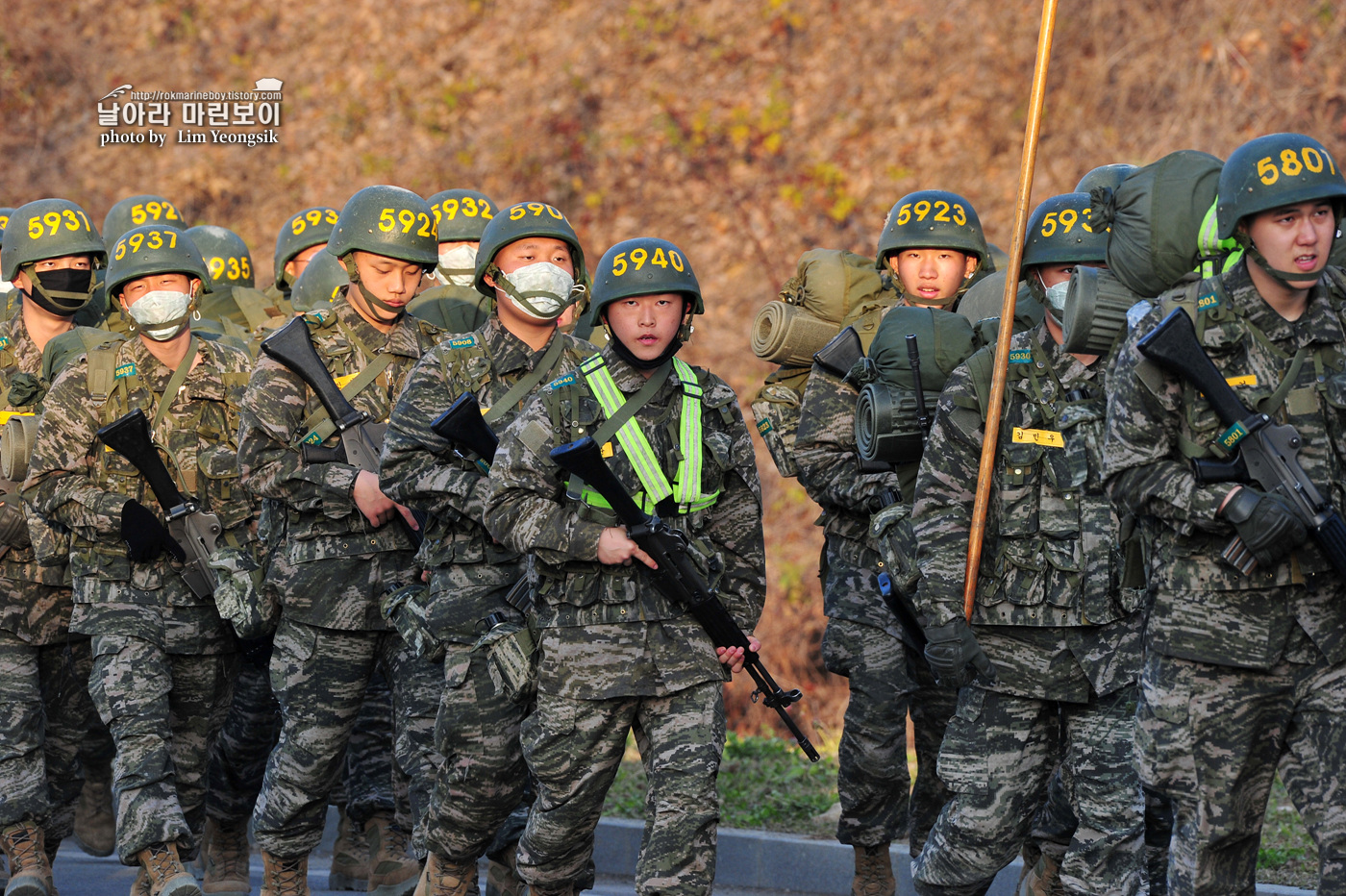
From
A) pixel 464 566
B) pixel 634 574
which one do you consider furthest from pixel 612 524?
pixel 464 566

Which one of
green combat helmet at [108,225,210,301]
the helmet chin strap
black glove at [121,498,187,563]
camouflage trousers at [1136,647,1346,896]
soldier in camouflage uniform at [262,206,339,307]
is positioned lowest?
camouflage trousers at [1136,647,1346,896]

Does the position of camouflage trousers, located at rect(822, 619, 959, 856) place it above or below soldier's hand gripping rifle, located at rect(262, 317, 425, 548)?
below

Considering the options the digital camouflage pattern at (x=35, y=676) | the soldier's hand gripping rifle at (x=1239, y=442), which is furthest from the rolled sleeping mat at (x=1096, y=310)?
the digital camouflage pattern at (x=35, y=676)

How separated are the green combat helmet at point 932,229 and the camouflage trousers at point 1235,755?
2.80 metres

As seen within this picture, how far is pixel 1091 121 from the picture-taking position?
49.3ft

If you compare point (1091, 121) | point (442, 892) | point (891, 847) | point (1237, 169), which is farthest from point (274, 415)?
point (1091, 121)

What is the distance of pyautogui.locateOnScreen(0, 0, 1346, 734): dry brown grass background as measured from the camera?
14328 millimetres

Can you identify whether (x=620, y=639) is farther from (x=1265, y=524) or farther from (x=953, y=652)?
(x=1265, y=524)

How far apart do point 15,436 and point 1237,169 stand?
5.29 m

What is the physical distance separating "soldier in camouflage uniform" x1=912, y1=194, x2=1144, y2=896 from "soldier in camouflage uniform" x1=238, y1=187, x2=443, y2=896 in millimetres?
2192

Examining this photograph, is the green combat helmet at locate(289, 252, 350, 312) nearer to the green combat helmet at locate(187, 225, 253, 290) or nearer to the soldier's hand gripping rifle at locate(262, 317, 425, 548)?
the green combat helmet at locate(187, 225, 253, 290)

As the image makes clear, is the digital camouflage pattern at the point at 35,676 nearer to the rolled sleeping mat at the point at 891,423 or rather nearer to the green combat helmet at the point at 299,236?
the green combat helmet at the point at 299,236

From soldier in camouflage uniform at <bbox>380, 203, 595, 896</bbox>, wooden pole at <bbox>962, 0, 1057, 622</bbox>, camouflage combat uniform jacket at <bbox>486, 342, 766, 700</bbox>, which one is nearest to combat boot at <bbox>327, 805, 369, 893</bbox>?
soldier in camouflage uniform at <bbox>380, 203, 595, 896</bbox>

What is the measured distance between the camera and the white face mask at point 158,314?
7387 mm
